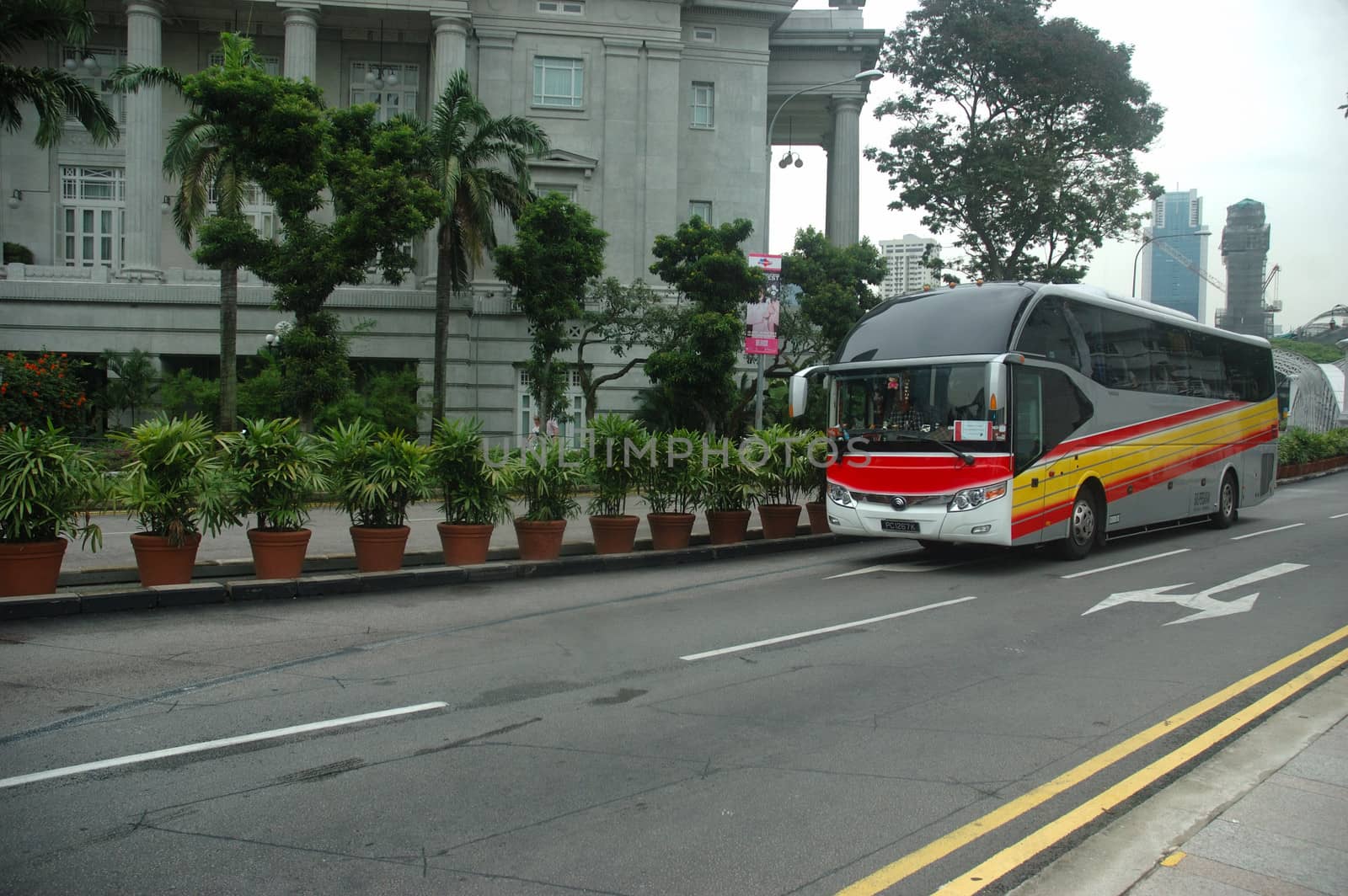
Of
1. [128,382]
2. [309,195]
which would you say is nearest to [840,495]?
[309,195]

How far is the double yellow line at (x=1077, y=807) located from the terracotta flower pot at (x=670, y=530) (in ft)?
28.1

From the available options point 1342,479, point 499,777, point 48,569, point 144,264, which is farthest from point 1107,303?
point 144,264

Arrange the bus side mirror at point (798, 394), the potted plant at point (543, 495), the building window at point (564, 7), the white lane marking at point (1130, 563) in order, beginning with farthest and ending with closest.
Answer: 1. the building window at point (564, 7)
2. the bus side mirror at point (798, 394)
3. the potted plant at point (543, 495)
4. the white lane marking at point (1130, 563)

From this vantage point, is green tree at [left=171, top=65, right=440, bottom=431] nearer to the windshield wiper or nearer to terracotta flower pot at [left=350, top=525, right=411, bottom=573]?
terracotta flower pot at [left=350, top=525, right=411, bottom=573]

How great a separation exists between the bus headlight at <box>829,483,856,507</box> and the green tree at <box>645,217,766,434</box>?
1422 cm

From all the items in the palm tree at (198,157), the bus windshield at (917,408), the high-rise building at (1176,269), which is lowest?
the bus windshield at (917,408)

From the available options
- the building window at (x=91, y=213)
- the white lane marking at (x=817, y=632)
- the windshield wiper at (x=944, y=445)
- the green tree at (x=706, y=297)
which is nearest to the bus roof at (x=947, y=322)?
the windshield wiper at (x=944, y=445)

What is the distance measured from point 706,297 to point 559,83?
12984mm

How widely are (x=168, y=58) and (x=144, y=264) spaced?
824cm

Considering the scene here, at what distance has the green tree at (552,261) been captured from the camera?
28516 millimetres

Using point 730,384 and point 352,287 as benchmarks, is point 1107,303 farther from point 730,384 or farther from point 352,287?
point 352,287

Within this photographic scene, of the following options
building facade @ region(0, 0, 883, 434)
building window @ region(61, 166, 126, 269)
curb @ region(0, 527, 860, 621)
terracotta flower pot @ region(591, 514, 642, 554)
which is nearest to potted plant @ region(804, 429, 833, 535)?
curb @ region(0, 527, 860, 621)

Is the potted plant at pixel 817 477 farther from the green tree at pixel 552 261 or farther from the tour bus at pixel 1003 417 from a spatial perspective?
the green tree at pixel 552 261

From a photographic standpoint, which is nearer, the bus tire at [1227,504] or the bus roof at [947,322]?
the bus roof at [947,322]
